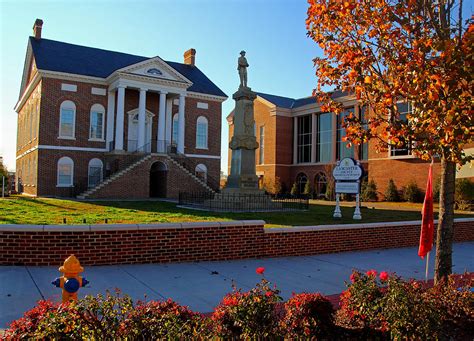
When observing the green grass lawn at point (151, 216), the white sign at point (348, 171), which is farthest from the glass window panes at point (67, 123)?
the white sign at point (348, 171)

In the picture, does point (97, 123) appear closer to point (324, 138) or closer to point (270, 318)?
point (324, 138)

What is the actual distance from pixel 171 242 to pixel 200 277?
56.8 inches

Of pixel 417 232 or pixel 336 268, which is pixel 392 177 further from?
pixel 336 268

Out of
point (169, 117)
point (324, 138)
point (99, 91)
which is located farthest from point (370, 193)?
point (99, 91)

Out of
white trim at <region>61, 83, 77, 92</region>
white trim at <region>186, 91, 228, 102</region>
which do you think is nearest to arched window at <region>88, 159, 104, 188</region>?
white trim at <region>61, 83, 77, 92</region>

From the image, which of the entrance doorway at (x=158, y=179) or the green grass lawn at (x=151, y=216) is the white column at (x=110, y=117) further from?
the green grass lawn at (x=151, y=216)

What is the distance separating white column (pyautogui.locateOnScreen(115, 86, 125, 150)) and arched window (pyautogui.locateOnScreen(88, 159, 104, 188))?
2033 mm

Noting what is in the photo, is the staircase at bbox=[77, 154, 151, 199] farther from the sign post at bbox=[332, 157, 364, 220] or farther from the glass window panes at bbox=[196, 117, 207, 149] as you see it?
the sign post at bbox=[332, 157, 364, 220]

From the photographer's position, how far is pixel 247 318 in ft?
13.8

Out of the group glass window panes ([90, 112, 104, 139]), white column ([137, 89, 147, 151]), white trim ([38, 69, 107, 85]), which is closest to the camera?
white trim ([38, 69, 107, 85])

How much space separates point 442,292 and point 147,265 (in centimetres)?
550

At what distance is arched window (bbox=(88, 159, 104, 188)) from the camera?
1222 inches

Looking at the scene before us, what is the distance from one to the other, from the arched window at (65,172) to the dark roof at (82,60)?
6.23 m

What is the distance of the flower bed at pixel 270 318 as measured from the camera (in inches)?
148
